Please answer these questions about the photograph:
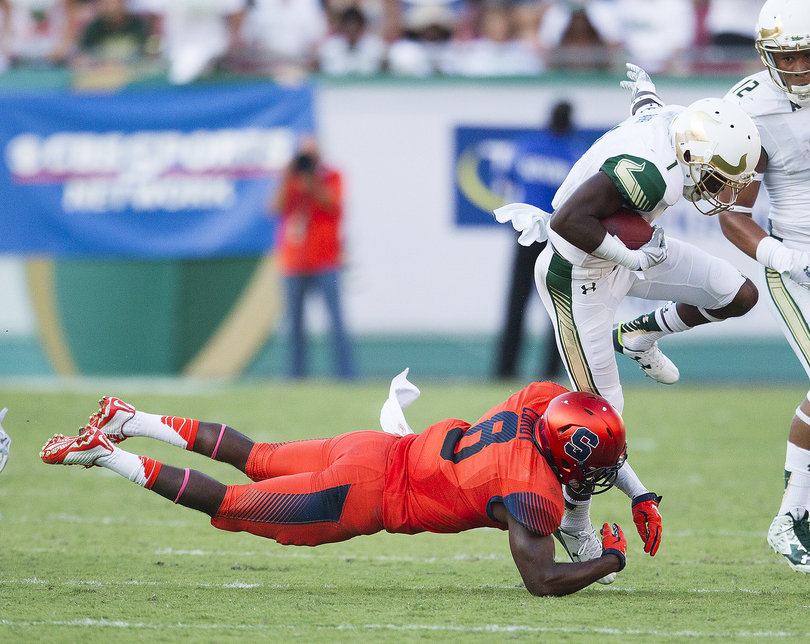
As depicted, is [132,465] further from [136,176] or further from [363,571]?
[136,176]

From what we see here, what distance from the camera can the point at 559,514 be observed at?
3949mm

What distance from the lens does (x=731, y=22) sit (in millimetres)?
11500

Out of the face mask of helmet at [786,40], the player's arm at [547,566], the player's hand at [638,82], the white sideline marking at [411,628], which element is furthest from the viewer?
the player's hand at [638,82]

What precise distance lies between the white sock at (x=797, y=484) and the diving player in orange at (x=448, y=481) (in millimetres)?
957

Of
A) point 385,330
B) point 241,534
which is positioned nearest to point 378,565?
point 241,534

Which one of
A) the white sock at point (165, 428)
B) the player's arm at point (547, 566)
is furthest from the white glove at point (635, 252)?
the white sock at point (165, 428)

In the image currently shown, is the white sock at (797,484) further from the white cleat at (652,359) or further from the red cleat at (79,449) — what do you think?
the red cleat at (79,449)

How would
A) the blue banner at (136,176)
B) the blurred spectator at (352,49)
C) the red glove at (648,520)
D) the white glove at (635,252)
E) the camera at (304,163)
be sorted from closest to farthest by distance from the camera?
1. the red glove at (648,520)
2. the white glove at (635,252)
3. the camera at (304,163)
4. the blue banner at (136,176)
5. the blurred spectator at (352,49)

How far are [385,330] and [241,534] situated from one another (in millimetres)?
5424

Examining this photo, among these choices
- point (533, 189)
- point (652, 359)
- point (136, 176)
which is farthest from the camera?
point (136, 176)

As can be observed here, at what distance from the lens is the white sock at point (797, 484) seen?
15.3 feet

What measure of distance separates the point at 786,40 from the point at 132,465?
3.05 metres

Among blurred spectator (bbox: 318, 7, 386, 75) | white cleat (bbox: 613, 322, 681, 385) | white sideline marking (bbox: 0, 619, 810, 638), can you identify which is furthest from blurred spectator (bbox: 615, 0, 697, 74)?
white sideline marking (bbox: 0, 619, 810, 638)

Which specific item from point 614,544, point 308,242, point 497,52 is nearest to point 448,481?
point 614,544
